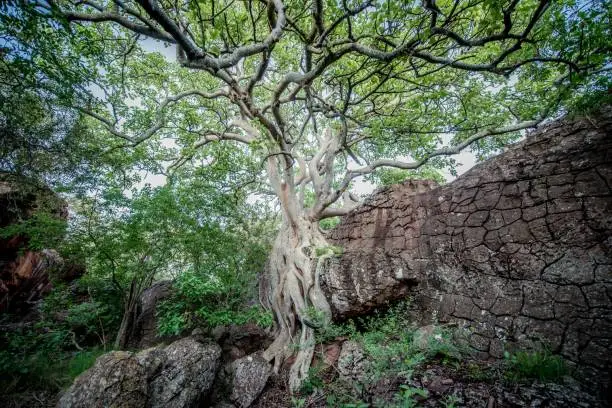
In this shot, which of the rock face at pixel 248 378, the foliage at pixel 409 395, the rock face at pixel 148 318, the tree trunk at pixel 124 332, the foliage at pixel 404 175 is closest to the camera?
the foliage at pixel 409 395

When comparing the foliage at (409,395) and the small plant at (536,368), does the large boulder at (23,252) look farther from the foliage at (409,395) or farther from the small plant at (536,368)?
the small plant at (536,368)

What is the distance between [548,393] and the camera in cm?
206

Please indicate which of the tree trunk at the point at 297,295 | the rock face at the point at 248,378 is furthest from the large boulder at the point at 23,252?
the tree trunk at the point at 297,295

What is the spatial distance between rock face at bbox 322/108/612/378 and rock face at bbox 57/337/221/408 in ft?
8.00

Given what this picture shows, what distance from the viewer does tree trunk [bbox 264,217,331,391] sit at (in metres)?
4.16

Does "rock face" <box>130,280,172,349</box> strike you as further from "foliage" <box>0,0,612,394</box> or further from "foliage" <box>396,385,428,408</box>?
"foliage" <box>396,385,428,408</box>

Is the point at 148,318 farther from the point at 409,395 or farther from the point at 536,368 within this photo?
the point at 536,368

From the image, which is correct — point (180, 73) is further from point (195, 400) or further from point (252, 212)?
point (195, 400)

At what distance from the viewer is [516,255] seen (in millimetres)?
3455

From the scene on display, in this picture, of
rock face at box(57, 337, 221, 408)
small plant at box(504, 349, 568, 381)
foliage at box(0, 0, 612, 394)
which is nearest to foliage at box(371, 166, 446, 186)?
foliage at box(0, 0, 612, 394)

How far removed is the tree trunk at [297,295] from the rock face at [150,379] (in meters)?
1.26

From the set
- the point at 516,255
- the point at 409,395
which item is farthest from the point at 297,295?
the point at 516,255

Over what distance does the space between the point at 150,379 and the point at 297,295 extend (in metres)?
2.64

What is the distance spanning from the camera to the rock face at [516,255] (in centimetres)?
280
